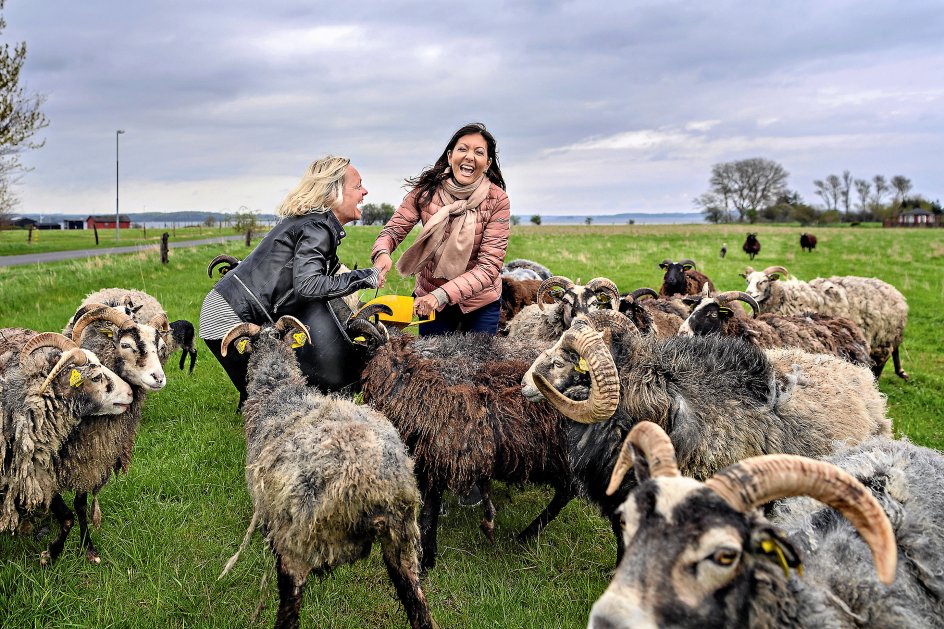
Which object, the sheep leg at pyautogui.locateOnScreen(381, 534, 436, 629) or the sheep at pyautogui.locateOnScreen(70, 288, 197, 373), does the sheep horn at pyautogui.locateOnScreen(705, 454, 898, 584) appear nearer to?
the sheep leg at pyautogui.locateOnScreen(381, 534, 436, 629)

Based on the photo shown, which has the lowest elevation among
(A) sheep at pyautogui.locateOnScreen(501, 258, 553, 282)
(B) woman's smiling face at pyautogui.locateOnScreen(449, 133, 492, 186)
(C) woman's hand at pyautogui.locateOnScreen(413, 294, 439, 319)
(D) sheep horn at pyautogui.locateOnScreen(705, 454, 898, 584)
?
(D) sheep horn at pyautogui.locateOnScreen(705, 454, 898, 584)

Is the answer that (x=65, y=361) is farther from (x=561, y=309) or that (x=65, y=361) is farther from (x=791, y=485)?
(x=561, y=309)

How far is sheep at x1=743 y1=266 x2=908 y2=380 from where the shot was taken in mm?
9562

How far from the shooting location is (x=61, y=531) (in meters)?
4.25

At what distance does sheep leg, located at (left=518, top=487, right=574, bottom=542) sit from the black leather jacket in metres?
2.27

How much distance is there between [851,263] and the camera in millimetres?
25500

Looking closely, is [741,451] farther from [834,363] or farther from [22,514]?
[22,514]

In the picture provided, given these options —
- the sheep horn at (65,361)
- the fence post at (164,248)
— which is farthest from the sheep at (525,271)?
the fence post at (164,248)

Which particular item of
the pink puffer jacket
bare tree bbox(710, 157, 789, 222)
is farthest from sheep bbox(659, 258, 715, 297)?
bare tree bbox(710, 157, 789, 222)

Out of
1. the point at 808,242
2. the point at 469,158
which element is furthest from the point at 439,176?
the point at 808,242

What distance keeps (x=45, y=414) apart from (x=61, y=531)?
86 centimetres

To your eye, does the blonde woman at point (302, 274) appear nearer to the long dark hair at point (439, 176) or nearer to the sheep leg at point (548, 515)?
the long dark hair at point (439, 176)

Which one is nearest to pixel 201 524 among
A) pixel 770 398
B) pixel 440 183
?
pixel 440 183

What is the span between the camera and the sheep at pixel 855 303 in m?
9.56
